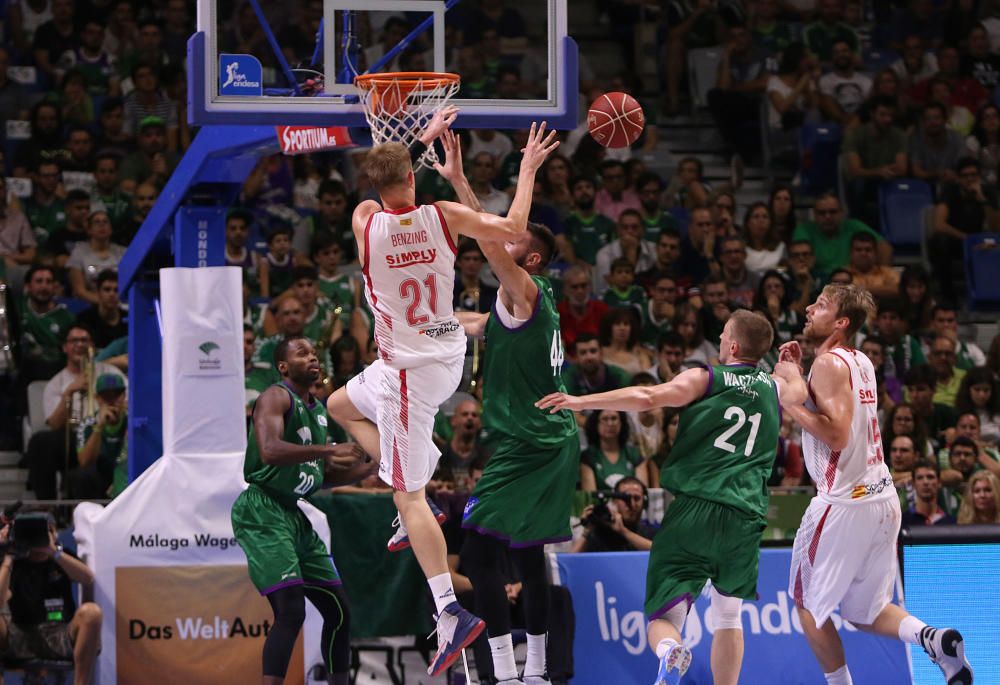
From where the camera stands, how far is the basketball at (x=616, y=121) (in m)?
8.29

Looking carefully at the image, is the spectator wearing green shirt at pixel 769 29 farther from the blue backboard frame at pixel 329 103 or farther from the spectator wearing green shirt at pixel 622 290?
the blue backboard frame at pixel 329 103

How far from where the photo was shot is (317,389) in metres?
11.8

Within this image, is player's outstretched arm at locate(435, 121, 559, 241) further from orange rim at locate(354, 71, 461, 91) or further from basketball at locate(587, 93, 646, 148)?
orange rim at locate(354, 71, 461, 91)

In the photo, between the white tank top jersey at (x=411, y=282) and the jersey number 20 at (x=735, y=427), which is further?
the jersey number 20 at (x=735, y=427)

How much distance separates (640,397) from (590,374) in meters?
4.85

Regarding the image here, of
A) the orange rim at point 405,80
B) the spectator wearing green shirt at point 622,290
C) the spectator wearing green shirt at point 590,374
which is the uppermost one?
the orange rim at point 405,80

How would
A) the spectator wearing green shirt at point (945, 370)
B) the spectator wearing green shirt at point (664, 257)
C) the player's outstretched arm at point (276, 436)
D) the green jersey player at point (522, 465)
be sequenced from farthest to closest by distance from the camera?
1. the spectator wearing green shirt at point (664, 257)
2. the spectator wearing green shirt at point (945, 370)
3. the player's outstretched arm at point (276, 436)
4. the green jersey player at point (522, 465)

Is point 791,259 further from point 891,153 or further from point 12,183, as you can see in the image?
point 12,183

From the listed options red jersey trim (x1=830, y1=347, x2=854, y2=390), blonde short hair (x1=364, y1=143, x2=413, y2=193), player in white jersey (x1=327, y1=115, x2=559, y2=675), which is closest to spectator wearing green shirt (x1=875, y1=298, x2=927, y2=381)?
red jersey trim (x1=830, y1=347, x2=854, y2=390)

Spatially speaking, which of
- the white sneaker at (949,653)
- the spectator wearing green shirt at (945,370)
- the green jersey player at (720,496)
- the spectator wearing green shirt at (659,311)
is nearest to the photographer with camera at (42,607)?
the green jersey player at (720,496)

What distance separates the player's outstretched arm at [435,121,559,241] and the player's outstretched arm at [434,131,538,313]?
102mm

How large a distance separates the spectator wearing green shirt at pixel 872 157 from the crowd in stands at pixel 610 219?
2 cm

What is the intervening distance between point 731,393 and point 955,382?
22.3 feet

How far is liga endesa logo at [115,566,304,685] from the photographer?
33.3 feet
